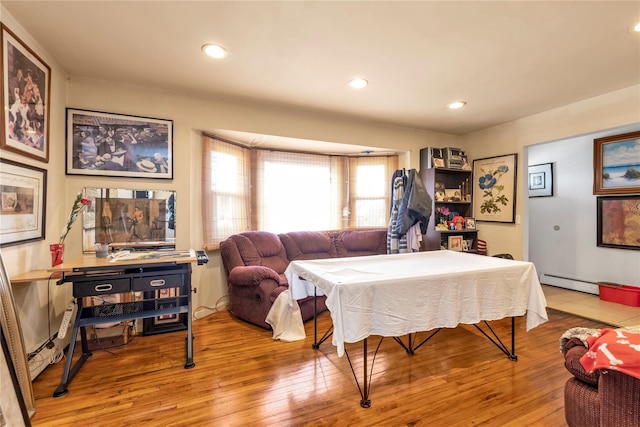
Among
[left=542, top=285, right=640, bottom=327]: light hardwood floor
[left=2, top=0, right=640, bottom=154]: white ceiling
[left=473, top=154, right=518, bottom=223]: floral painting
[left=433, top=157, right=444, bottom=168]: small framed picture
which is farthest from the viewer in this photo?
[left=433, top=157, right=444, bottom=168]: small framed picture

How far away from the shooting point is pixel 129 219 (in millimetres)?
2896

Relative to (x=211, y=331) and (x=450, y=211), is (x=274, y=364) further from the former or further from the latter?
(x=450, y=211)

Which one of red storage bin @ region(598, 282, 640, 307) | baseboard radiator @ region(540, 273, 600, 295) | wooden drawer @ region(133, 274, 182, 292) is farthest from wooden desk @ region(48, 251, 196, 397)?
baseboard radiator @ region(540, 273, 600, 295)

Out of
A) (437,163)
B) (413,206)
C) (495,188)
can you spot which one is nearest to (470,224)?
(495,188)

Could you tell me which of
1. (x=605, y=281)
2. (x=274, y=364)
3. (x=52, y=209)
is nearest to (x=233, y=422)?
(x=274, y=364)

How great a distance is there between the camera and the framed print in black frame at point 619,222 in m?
3.86

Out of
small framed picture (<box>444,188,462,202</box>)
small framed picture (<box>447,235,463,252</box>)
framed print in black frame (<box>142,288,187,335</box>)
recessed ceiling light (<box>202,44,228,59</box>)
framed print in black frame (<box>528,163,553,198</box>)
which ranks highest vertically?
recessed ceiling light (<box>202,44,228,59</box>)

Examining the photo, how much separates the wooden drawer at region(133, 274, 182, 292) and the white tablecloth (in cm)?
92

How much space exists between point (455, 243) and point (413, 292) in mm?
2808

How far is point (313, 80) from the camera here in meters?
2.84

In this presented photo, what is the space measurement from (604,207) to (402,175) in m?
3.14

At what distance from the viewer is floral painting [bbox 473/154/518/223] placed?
4.08 m

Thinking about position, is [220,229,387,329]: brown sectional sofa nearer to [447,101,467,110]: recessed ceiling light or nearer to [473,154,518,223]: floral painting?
[473,154,518,223]: floral painting

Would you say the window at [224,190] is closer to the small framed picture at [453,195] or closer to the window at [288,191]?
the window at [288,191]
